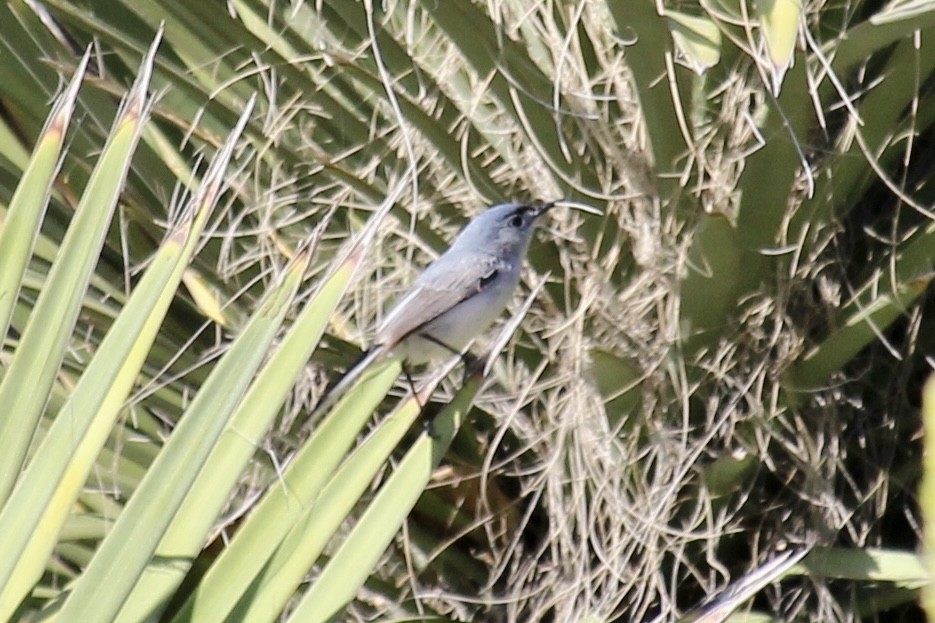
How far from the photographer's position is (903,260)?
2.18 m

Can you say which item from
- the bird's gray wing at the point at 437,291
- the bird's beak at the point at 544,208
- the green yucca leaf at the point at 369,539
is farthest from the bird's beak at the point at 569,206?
the green yucca leaf at the point at 369,539

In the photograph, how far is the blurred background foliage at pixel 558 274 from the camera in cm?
180

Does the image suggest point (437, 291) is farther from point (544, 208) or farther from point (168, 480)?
point (168, 480)

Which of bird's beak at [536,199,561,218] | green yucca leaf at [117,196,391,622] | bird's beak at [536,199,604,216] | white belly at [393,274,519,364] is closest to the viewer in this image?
green yucca leaf at [117,196,391,622]

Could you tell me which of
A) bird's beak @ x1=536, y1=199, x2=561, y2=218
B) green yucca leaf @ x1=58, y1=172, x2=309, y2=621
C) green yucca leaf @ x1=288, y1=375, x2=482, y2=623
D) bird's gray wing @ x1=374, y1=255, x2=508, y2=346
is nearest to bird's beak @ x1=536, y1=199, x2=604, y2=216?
bird's beak @ x1=536, y1=199, x2=561, y2=218

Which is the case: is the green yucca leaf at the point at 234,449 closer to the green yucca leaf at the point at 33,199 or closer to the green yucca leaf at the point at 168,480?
the green yucca leaf at the point at 168,480

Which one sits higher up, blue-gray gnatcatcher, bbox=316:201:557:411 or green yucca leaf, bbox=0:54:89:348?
green yucca leaf, bbox=0:54:89:348

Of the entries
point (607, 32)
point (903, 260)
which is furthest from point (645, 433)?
point (607, 32)

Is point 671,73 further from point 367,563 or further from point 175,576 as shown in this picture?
point 175,576

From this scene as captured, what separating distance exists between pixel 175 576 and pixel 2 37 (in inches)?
61.4

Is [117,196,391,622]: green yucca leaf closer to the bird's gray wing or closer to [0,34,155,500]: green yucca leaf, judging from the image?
[0,34,155,500]: green yucca leaf

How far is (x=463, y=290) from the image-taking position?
2.60 meters

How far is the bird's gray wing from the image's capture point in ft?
7.73

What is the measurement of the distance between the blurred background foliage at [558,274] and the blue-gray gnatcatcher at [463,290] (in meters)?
0.06
